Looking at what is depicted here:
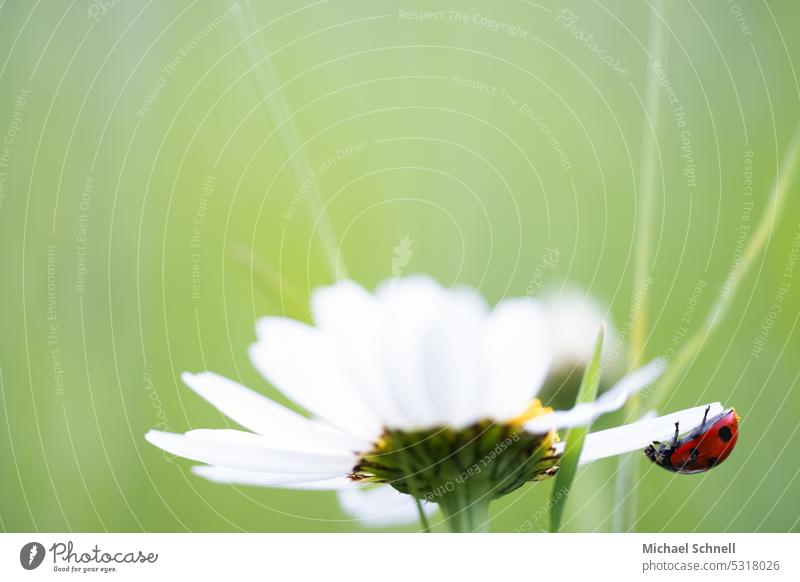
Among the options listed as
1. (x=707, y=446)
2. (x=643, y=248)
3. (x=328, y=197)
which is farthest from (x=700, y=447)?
(x=328, y=197)

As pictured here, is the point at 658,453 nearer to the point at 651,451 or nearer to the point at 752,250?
the point at 651,451

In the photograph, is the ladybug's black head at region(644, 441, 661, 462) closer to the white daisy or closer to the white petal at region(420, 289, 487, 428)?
the white daisy

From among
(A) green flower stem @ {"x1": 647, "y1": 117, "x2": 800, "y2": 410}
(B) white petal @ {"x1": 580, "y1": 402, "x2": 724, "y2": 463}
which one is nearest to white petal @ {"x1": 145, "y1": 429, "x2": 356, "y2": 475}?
(B) white petal @ {"x1": 580, "y1": 402, "x2": 724, "y2": 463}

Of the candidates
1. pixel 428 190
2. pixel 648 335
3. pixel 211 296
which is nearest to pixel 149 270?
pixel 211 296

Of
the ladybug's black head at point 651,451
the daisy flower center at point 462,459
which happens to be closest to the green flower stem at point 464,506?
the daisy flower center at point 462,459

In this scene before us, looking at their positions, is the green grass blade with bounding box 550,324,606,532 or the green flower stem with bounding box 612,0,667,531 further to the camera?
the green flower stem with bounding box 612,0,667,531

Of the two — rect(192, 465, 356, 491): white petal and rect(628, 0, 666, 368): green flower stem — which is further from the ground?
rect(628, 0, 666, 368): green flower stem

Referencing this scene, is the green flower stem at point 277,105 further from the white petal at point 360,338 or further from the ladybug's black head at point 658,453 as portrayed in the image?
the ladybug's black head at point 658,453
